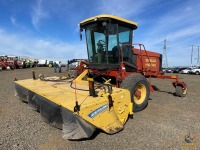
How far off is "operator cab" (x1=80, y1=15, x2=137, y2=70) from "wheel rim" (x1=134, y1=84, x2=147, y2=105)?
3.15 feet

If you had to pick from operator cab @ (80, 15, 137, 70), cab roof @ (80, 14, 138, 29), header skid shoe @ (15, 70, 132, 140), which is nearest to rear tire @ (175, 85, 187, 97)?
operator cab @ (80, 15, 137, 70)

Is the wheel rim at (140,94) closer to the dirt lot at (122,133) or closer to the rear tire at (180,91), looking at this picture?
the dirt lot at (122,133)

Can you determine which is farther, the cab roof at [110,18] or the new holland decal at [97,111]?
the cab roof at [110,18]

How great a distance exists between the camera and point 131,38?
6789 mm

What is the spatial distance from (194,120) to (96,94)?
2.65 m

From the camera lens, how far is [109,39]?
6.21 metres

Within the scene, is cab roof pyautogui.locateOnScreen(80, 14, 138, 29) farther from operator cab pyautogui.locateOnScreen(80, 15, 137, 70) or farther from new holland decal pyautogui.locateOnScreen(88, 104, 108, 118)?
new holland decal pyautogui.locateOnScreen(88, 104, 108, 118)

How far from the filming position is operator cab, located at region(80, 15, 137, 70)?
606 centimetres

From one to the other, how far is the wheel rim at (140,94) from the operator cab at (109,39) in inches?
37.8

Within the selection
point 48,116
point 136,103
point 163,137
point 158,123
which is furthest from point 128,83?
point 48,116

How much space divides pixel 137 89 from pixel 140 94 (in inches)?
6.7

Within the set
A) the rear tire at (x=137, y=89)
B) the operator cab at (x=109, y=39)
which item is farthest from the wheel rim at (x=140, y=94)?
the operator cab at (x=109, y=39)

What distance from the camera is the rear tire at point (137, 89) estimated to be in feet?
17.4

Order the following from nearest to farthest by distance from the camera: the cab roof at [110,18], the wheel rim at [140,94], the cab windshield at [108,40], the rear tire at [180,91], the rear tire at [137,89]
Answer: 1. the rear tire at [137,89]
2. the wheel rim at [140,94]
3. the cab roof at [110,18]
4. the cab windshield at [108,40]
5. the rear tire at [180,91]
